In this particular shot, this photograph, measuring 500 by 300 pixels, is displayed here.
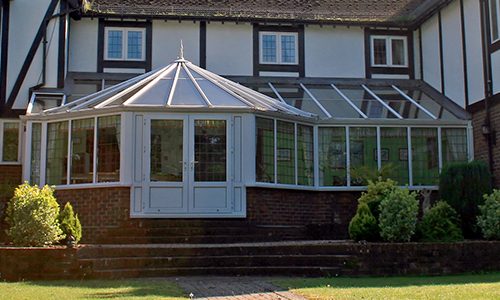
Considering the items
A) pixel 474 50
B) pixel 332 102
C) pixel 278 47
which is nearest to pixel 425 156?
pixel 332 102

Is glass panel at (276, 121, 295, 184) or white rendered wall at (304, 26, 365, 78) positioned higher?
white rendered wall at (304, 26, 365, 78)

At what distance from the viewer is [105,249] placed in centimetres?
1102

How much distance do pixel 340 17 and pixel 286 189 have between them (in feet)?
23.2

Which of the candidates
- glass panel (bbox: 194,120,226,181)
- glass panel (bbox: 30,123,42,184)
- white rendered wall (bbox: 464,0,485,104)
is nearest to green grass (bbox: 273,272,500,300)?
glass panel (bbox: 194,120,226,181)

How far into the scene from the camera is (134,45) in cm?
1914

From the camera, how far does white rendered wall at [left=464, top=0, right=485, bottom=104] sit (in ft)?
54.3

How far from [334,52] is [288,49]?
1.43 meters

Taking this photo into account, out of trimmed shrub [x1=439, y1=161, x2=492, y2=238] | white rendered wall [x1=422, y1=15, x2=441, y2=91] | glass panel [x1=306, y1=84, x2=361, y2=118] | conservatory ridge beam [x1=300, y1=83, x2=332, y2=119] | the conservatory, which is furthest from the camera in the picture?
white rendered wall [x1=422, y1=15, x2=441, y2=91]

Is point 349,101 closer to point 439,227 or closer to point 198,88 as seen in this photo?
point 198,88

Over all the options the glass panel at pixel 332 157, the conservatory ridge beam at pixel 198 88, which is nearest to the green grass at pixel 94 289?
the conservatory ridge beam at pixel 198 88

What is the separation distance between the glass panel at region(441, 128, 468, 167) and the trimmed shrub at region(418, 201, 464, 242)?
4.63 meters

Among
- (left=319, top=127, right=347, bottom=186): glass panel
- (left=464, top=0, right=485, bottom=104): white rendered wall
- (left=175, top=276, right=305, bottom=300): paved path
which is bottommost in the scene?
(left=175, top=276, right=305, bottom=300): paved path

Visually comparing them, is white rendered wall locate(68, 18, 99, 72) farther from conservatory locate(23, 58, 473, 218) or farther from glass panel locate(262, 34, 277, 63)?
glass panel locate(262, 34, 277, 63)

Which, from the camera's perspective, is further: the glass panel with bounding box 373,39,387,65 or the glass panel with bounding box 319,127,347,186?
the glass panel with bounding box 373,39,387,65
